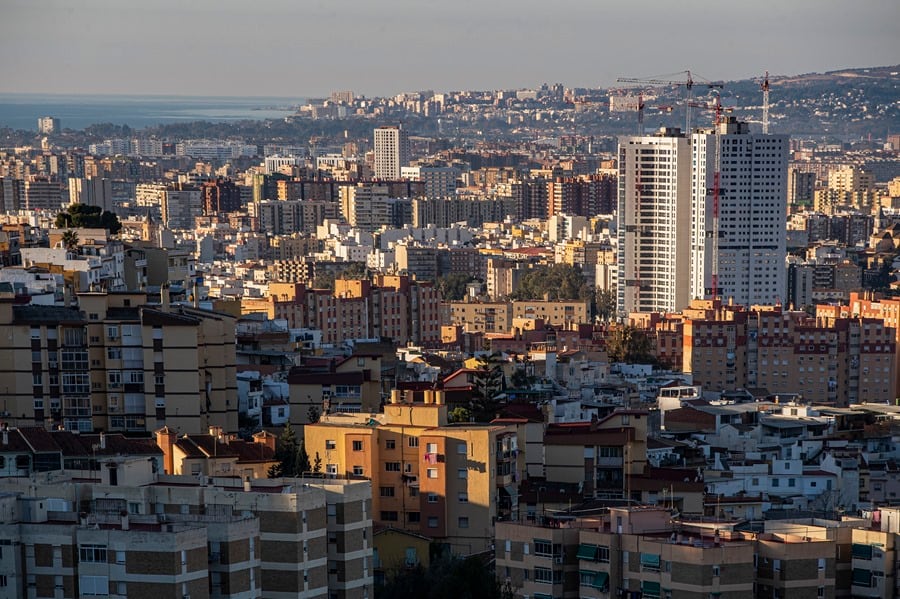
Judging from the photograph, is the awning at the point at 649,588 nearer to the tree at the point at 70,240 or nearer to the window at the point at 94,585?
the window at the point at 94,585

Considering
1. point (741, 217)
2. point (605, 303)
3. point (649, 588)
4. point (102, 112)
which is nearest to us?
point (649, 588)

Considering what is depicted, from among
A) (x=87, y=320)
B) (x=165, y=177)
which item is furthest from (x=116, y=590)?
(x=165, y=177)

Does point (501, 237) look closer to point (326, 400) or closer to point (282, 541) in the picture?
point (326, 400)

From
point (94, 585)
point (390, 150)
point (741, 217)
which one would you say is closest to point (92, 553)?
point (94, 585)

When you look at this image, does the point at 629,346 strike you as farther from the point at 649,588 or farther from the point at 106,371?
the point at 649,588

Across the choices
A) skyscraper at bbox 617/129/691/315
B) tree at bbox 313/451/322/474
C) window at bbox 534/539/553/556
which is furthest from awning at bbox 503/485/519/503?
skyscraper at bbox 617/129/691/315

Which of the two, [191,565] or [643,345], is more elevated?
[191,565]
